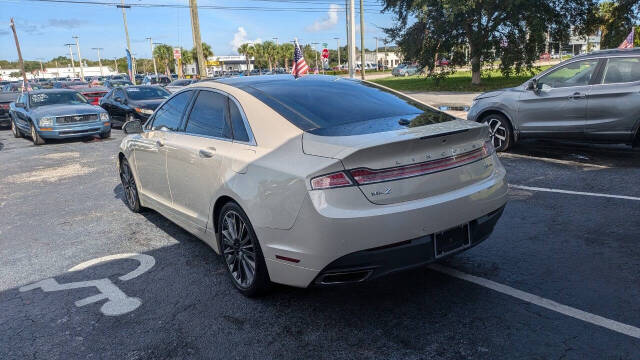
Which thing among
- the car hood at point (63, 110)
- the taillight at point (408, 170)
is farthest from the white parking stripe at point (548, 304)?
the car hood at point (63, 110)

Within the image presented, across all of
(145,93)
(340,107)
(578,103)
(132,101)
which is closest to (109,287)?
(340,107)

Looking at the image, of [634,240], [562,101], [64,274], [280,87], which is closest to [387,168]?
[280,87]

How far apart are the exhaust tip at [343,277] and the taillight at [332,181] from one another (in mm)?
550

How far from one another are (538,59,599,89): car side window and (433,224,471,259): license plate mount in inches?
231

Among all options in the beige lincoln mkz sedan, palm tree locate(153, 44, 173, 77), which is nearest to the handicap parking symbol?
the beige lincoln mkz sedan

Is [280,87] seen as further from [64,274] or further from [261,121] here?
[64,274]

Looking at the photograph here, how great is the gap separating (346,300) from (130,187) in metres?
3.82

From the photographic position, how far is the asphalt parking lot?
2949 millimetres

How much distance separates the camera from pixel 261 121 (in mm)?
3582

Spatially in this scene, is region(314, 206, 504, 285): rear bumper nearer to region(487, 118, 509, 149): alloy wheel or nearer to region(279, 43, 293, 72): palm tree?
region(487, 118, 509, 149): alloy wheel

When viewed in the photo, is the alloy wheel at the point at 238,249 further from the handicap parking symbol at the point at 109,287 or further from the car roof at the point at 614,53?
the car roof at the point at 614,53

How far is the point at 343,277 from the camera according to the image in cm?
301

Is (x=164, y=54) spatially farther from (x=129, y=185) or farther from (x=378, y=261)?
(x=378, y=261)

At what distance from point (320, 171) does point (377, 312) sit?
114 centimetres
